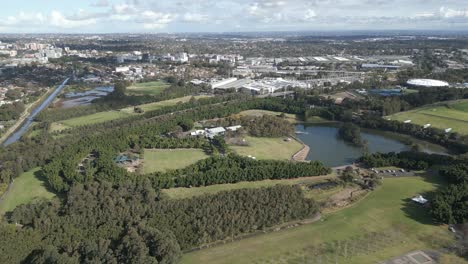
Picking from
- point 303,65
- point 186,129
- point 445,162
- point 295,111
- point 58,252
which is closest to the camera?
point 58,252

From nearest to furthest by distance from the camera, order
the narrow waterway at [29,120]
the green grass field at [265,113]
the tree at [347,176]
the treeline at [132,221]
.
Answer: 1. the treeline at [132,221]
2. the tree at [347,176]
3. the narrow waterway at [29,120]
4. the green grass field at [265,113]

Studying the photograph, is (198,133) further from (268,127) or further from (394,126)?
(394,126)

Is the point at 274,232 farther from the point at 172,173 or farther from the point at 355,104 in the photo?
the point at 355,104

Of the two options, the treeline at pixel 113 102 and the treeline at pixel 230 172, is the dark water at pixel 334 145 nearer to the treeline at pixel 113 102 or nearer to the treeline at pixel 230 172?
the treeline at pixel 230 172

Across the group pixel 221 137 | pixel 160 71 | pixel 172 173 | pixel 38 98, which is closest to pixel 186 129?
pixel 221 137

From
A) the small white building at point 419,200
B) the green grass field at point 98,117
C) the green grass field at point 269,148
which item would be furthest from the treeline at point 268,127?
the small white building at point 419,200

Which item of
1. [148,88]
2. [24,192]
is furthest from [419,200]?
[148,88]
